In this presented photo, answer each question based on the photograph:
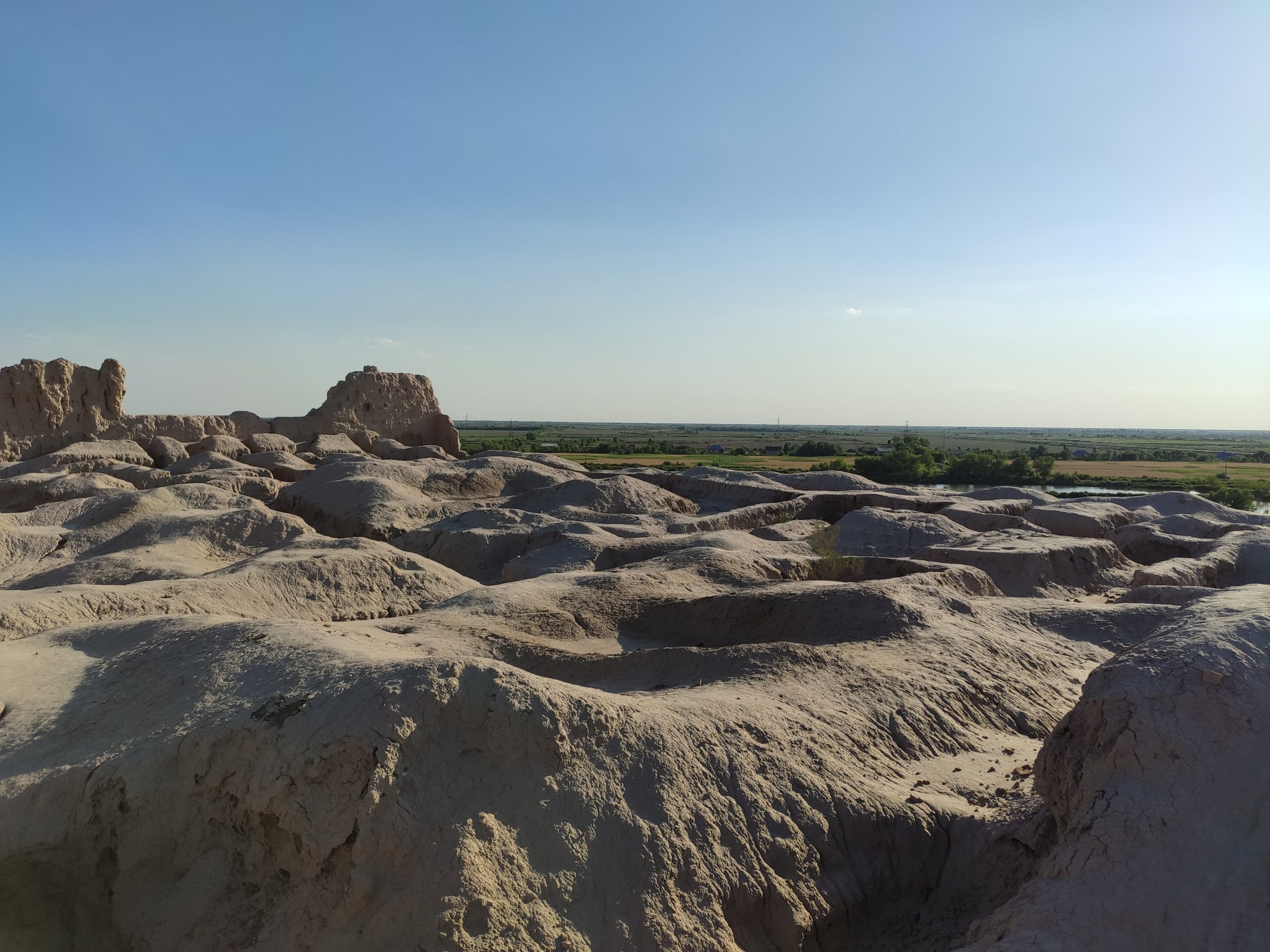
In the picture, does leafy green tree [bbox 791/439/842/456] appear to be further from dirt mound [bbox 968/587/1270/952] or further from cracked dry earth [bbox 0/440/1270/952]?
dirt mound [bbox 968/587/1270/952]

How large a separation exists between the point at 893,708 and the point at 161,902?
611cm

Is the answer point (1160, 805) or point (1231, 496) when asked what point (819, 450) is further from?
point (1160, 805)

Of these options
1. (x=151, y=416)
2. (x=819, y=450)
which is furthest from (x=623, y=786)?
(x=819, y=450)

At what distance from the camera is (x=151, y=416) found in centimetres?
2836

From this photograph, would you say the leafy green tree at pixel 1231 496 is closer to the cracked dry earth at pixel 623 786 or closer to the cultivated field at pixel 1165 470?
the cultivated field at pixel 1165 470

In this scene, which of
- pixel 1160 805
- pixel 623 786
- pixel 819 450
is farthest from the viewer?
pixel 819 450

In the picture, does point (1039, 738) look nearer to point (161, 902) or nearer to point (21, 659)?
point (161, 902)

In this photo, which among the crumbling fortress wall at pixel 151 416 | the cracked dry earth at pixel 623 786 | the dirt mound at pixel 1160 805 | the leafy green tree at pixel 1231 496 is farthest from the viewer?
the leafy green tree at pixel 1231 496

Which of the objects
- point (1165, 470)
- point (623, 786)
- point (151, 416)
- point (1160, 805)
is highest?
point (151, 416)

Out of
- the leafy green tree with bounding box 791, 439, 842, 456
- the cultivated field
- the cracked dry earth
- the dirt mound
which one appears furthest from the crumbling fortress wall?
the cultivated field

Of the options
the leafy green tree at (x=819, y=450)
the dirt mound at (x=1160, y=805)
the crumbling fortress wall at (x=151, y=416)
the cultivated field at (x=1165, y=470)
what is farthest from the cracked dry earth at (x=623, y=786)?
the leafy green tree at (x=819, y=450)

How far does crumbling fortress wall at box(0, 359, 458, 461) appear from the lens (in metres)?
25.2

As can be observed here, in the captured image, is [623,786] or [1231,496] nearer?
[623,786]

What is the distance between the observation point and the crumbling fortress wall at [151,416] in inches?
993
